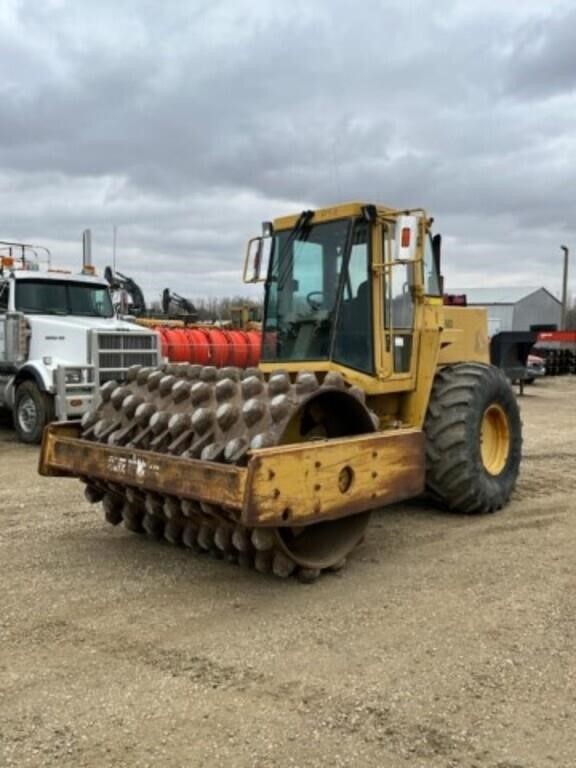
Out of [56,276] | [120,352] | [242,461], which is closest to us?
[242,461]

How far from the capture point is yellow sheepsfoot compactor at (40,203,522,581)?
4.64m

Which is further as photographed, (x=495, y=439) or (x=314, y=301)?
(x=495, y=439)

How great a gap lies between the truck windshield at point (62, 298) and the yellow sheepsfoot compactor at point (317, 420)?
21.5 feet

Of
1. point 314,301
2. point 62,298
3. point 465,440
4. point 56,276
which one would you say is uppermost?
point 56,276

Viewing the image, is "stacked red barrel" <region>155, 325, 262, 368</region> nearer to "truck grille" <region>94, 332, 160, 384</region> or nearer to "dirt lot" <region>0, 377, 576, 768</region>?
"truck grille" <region>94, 332, 160, 384</region>

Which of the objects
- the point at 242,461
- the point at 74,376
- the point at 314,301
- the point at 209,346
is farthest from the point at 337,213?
the point at 209,346

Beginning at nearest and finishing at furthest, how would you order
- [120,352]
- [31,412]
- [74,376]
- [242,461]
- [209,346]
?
[242,461] < [74,376] < [31,412] < [120,352] < [209,346]

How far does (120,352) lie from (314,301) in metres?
6.03

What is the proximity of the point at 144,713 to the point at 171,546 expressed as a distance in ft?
7.74

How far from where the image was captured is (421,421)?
6.55m

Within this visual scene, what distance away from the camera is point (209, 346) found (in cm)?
1767

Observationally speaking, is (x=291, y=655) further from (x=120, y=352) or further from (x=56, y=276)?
(x=56, y=276)

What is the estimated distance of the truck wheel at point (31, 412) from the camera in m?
11.2

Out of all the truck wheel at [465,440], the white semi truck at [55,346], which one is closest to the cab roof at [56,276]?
the white semi truck at [55,346]
